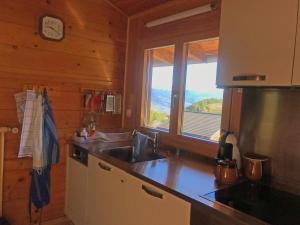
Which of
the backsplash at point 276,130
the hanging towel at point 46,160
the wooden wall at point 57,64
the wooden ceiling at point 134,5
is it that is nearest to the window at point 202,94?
the backsplash at point 276,130

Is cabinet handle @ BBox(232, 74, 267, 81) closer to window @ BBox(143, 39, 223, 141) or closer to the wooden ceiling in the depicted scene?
window @ BBox(143, 39, 223, 141)

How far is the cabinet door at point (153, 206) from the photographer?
1.37 m

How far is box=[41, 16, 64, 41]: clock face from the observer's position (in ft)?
7.38

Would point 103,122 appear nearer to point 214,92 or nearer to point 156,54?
point 156,54

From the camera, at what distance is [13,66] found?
2.15 metres

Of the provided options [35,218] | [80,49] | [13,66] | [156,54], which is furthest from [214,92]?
[35,218]

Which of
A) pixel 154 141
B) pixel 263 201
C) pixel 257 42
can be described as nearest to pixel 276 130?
pixel 263 201

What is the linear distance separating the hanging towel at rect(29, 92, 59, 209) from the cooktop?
1465 mm

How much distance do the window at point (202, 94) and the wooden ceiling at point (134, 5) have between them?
1.78 feet

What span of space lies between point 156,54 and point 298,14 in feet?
5.18

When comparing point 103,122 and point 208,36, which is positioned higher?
point 208,36

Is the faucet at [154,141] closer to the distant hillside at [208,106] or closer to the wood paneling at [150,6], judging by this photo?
the distant hillside at [208,106]

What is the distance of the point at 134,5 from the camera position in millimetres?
2551

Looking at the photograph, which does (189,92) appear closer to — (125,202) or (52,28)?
(125,202)
